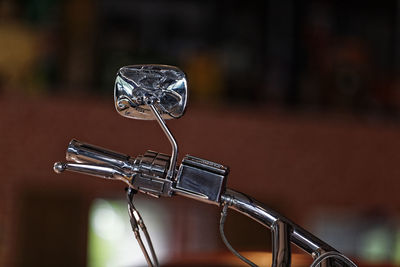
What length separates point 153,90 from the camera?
0.63 meters

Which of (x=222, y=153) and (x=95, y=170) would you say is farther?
(x=222, y=153)

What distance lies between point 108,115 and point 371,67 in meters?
1.51

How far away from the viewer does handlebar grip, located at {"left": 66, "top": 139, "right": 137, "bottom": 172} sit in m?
0.65

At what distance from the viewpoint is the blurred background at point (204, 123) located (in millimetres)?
2900

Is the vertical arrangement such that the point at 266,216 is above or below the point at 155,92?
below

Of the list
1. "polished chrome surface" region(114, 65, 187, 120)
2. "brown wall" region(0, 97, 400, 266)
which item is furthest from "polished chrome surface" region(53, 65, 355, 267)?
"brown wall" region(0, 97, 400, 266)

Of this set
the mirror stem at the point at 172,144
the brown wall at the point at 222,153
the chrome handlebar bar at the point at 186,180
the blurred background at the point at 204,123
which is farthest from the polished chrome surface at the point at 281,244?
the brown wall at the point at 222,153

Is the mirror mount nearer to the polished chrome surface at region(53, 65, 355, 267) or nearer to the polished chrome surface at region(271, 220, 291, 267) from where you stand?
the polished chrome surface at region(53, 65, 355, 267)

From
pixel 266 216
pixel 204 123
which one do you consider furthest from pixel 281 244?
pixel 204 123

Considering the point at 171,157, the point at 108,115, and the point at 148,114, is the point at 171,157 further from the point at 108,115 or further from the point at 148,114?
the point at 108,115

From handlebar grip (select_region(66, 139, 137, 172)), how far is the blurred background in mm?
2093

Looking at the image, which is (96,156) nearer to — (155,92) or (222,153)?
(155,92)

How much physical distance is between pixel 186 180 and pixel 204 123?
8.22 ft

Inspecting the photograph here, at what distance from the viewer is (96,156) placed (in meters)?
0.65
